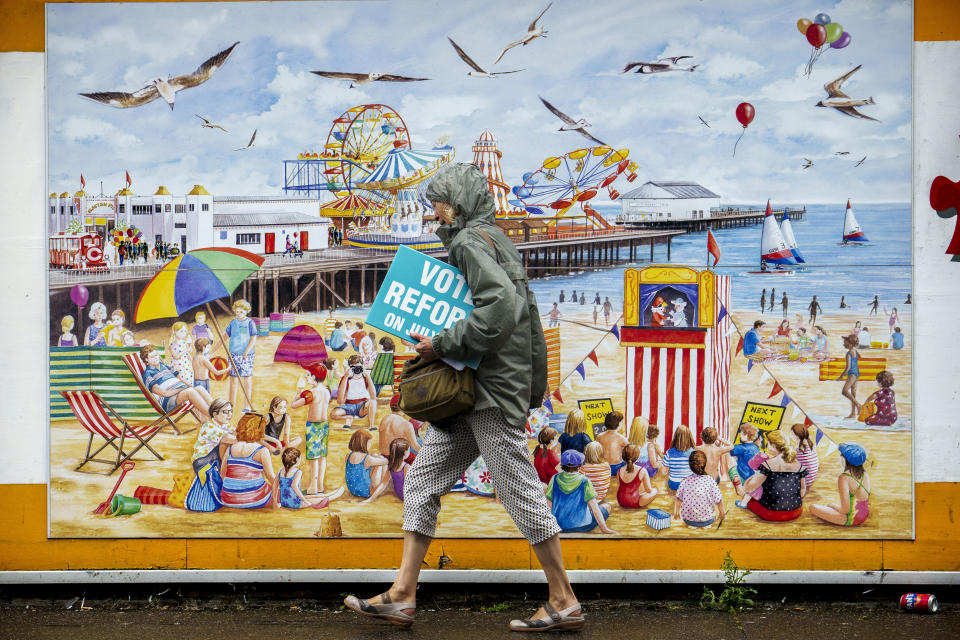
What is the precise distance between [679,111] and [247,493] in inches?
112

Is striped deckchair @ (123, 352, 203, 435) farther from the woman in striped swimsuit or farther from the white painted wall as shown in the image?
the white painted wall

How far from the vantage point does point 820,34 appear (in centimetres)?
502

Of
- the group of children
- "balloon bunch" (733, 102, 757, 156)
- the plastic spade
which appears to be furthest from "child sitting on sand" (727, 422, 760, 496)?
the plastic spade

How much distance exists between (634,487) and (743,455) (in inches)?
22.1

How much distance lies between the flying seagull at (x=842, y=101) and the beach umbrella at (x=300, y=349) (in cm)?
273

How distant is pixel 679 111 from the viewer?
5090 mm

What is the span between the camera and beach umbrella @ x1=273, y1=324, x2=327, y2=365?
17.0ft

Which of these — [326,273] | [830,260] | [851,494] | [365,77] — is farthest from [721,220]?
[326,273]

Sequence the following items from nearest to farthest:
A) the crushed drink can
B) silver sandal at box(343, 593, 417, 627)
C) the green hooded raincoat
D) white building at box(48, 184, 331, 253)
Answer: the green hooded raincoat → silver sandal at box(343, 593, 417, 627) → the crushed drink can → white building at box(48, 184, 331, 253)

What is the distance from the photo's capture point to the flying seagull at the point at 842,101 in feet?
16.5

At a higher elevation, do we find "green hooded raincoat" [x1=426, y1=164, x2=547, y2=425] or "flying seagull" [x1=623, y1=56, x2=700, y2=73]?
"flying seagull" [x1=623, y1=56, x2=700, y2=73]

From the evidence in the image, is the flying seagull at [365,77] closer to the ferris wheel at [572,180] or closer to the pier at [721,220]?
the ferris wheel at [572,180]

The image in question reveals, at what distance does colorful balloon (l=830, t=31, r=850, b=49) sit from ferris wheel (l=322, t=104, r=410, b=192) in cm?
212

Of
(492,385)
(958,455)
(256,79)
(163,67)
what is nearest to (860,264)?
(958,455)
